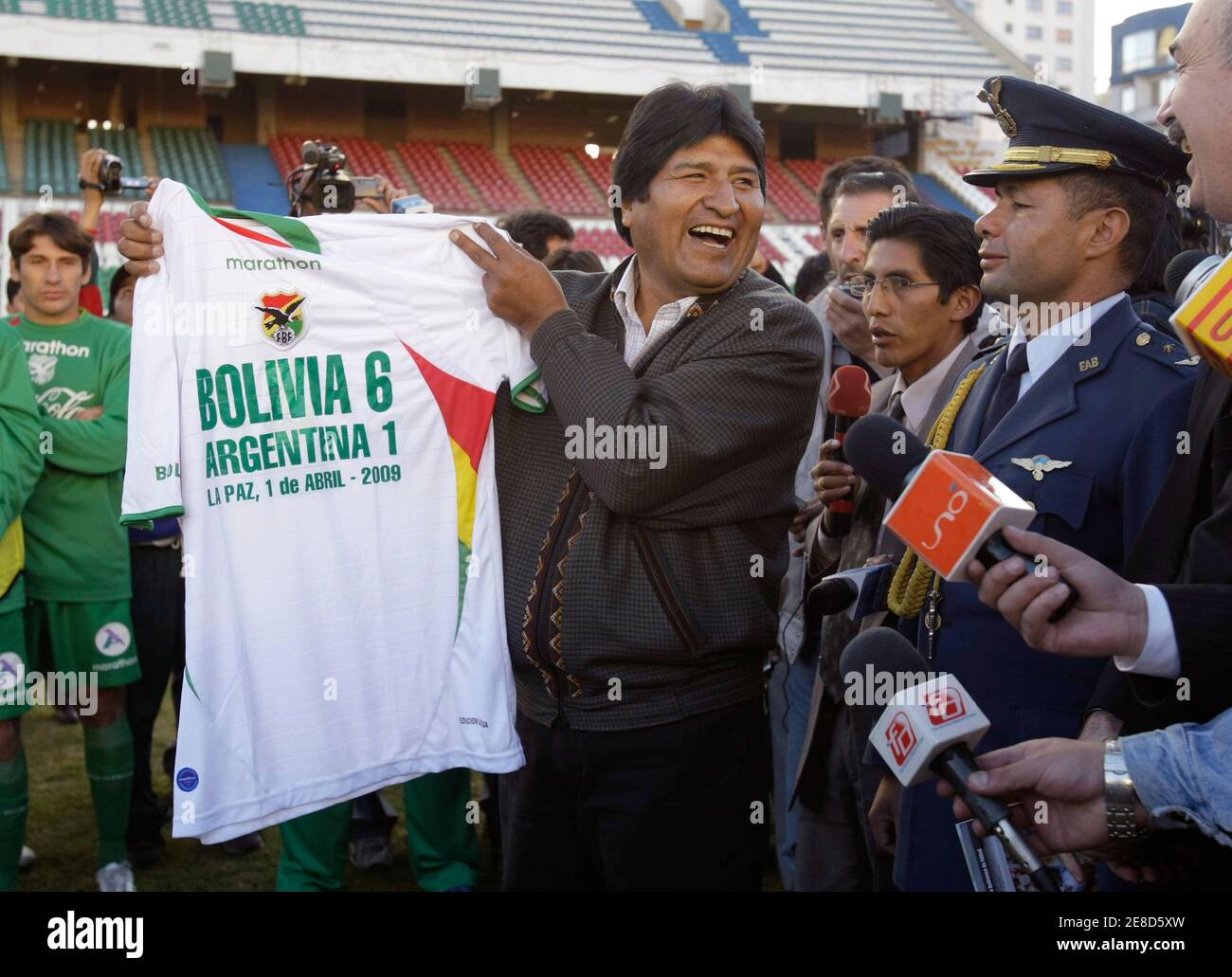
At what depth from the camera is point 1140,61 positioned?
5388 centimetres

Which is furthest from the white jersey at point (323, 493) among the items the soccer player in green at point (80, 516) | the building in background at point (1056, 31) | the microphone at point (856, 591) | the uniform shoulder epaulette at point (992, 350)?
the building in background at point (1056, 31)

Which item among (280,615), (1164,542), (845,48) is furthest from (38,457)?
(845,48)

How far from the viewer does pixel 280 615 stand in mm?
2463

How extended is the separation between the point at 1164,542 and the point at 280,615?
64.2 inches

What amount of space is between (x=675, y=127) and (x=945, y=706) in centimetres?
128

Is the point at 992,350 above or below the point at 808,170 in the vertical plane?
below

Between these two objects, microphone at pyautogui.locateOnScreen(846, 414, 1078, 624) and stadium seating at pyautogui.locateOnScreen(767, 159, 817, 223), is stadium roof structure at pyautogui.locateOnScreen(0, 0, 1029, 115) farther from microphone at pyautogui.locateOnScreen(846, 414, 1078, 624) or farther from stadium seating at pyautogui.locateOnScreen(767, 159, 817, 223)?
microphone at pyautogui.locateOnScreen(846, 414, 1078, 624)

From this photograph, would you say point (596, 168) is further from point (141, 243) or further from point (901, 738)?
point (901, 738)

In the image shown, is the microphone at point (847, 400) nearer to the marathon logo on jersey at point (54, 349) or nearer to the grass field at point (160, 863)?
the grass field at point (160, 863)

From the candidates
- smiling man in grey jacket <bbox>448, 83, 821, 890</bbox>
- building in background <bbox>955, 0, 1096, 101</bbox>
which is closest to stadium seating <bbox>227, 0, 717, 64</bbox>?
smiling man in grey jacket <bbox>448, 83, 821, 890</bbox>

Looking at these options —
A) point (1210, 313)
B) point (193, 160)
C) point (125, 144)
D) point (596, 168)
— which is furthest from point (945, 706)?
point (596, 168)

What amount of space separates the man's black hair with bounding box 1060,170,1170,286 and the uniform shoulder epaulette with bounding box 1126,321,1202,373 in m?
0.15

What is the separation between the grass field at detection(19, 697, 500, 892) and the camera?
4297 millimetres
